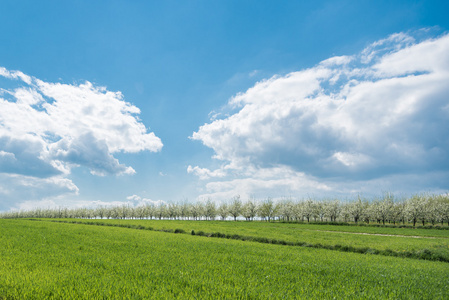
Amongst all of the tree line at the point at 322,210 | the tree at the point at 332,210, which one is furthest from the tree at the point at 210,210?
the tree at the point at 332,210

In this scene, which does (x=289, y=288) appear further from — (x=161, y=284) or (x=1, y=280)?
(x=1, y=280)

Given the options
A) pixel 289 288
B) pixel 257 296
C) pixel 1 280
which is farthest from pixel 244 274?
pixel 1 280

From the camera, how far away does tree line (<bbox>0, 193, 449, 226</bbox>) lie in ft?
345

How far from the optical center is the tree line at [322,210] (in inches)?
4145

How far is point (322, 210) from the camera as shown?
134125 millimetres

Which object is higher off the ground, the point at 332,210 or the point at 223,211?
the point at 332,210

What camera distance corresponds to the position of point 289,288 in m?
9.15

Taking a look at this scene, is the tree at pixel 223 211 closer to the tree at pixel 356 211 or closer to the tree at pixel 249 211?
the tree at pixel 249 211

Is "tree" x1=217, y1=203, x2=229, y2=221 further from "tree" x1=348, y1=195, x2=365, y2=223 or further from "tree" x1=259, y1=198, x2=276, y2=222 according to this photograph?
"tree" x1=348, y1=195, x2=365, y2=223

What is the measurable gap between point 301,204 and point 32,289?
148538 millimetres

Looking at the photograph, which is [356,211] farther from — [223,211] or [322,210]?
[223,211]

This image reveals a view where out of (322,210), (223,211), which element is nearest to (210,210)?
(223,211)

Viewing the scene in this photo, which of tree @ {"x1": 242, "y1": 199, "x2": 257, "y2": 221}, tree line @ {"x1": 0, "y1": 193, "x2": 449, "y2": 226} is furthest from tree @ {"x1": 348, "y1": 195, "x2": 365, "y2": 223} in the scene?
tree @ {"x1": 242, "y1": 199, "x2": 257, "y2": 221}

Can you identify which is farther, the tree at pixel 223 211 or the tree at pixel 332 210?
the tree at pixel 223 211
